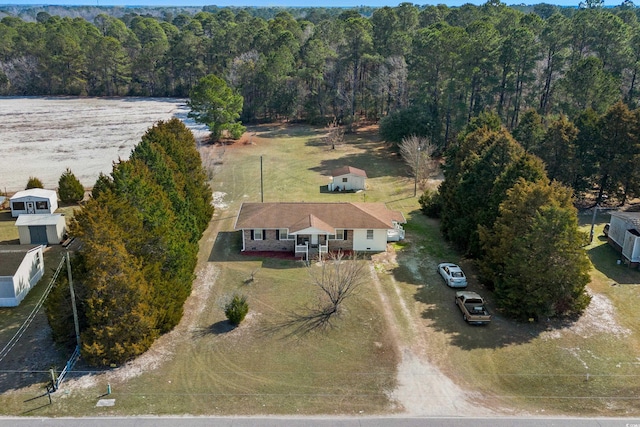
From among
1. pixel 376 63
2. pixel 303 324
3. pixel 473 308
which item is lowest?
pixel 303 324

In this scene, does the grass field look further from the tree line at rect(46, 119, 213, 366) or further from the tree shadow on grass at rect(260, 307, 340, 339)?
the tree line at rect(46, 119, 213, 366)

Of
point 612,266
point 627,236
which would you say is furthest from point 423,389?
point 627,236

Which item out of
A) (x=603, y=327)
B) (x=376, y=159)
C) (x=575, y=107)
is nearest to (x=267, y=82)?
(x=376, y=159)

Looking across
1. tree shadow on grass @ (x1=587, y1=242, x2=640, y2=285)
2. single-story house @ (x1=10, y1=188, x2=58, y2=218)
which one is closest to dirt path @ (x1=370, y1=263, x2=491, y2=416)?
tree shadow on grass @ (x1=587, y1=242, x2=640, y2=285)

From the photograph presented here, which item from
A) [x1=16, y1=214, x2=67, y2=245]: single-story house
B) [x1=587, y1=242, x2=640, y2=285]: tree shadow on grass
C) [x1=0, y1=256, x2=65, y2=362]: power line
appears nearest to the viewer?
[x1=0, y1=256, x2=65, y2=362]: power line

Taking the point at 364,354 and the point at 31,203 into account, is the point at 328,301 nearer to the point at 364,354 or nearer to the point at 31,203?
the point at 364,354
